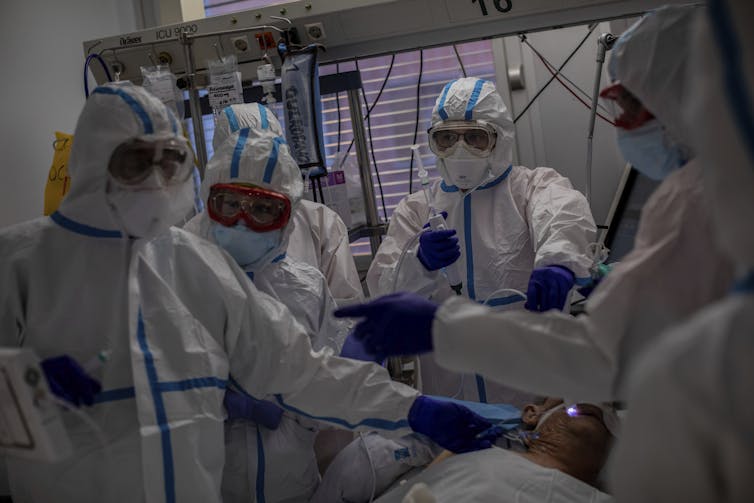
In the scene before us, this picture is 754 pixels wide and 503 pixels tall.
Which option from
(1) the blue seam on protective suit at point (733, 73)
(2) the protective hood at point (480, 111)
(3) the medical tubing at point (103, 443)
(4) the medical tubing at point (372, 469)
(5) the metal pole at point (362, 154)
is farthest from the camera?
(5) the metal pole at point (362, 154)

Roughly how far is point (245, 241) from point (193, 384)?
527 millimetres

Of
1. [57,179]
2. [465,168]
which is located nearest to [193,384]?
[465,168]

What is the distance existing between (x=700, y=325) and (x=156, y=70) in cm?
275

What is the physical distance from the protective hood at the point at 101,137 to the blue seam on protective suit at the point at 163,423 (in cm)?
30

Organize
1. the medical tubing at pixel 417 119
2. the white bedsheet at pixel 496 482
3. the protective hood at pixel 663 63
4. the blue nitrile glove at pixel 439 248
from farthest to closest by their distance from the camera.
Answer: the medical tubing at pixel 417 119, the blue nitrile glove at pixel 439 248, the white bedsheet at pixel 496 482, the protective hood at pixel 663 63

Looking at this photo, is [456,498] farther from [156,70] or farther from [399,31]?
[156,70]

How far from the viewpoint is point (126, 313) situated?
1558mm

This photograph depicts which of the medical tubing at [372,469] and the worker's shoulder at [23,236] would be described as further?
the medical tubing at [372,469]

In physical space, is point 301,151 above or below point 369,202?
above

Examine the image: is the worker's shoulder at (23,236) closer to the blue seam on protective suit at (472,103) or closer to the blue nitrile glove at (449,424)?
the blue nitrile glove at (449,424)

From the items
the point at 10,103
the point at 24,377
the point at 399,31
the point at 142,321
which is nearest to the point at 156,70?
the point at 10,103

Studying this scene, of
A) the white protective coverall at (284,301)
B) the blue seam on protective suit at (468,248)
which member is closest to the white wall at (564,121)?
the blue seam on protective suit at (468,248)

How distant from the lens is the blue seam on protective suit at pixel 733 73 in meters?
0.74

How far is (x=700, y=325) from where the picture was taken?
2.61 feet
